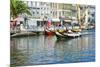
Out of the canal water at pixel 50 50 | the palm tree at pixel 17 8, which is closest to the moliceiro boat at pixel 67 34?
the canal water at pixel 50 50

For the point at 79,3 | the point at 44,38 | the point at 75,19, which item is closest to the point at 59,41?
the point at 44,38

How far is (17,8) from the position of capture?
1.71 metres

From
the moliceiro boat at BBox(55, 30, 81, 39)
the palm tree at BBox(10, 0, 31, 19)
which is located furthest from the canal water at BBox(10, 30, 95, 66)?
the palm tree at BBox(10, 0, 31, 19)

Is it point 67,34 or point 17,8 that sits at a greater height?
point 17,8

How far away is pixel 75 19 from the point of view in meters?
1.90

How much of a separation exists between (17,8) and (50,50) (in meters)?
0.51

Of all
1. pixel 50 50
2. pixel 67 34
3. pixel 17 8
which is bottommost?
pixel 50 50

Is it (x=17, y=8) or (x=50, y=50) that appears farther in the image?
(x=50, y=50)

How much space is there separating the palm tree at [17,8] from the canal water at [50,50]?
0.23 meters

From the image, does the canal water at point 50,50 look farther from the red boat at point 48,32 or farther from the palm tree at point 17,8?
the palm tree at point 17,8

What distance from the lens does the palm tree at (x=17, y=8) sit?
1.69 m

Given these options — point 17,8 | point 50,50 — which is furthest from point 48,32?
point 17,8

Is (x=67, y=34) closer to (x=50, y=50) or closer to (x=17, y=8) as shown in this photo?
(x=50, y=50)

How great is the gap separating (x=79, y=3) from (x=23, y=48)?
74cm
